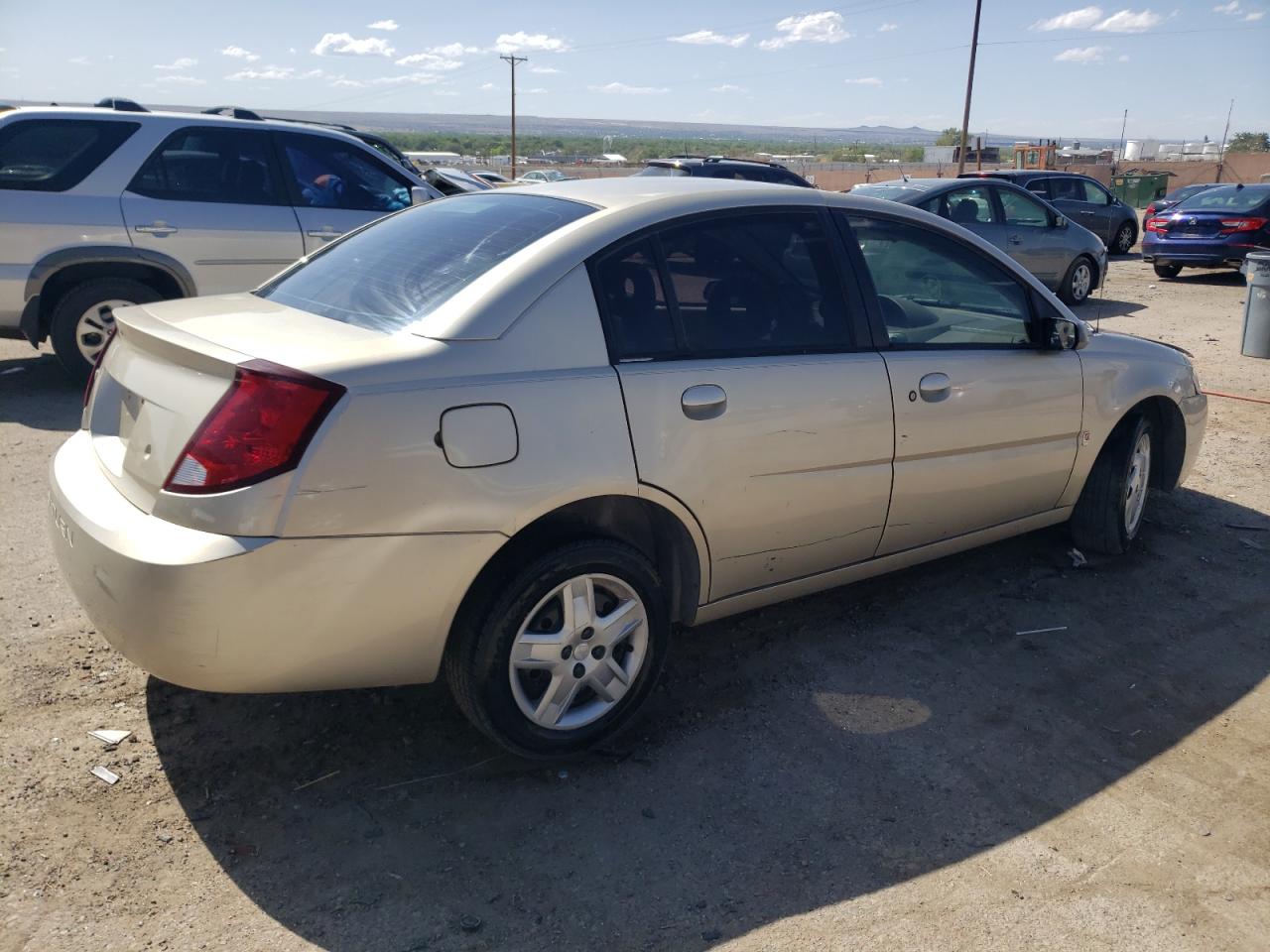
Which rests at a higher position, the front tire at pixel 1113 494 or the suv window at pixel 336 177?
the suv window at pixel 336 177

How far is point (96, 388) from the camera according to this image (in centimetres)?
348

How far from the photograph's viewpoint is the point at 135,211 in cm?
729

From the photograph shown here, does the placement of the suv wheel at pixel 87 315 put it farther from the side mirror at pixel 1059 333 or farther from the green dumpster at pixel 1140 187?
the green dumpster at pixel 1140 187

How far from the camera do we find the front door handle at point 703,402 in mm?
3326

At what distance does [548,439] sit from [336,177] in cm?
603

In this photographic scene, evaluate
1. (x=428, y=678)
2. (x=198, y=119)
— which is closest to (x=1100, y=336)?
(x=428, y=678)

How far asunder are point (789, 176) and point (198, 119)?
708 centimetres

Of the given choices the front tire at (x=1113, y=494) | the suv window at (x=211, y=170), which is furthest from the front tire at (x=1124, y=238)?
the suv window at (x=211, y=170)

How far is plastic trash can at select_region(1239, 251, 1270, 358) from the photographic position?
10.2m

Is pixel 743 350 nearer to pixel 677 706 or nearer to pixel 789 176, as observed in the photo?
pixel 677 706

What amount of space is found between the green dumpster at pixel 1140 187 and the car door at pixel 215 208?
3728 centimetres

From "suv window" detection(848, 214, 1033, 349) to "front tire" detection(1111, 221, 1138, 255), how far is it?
18.1 m

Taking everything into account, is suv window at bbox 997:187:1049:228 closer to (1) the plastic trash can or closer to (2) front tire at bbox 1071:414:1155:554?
(1) the plastic trash can

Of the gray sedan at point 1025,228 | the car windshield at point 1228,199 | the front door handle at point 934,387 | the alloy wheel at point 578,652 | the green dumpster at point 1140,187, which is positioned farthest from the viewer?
the green dumpster at point 1140,187
